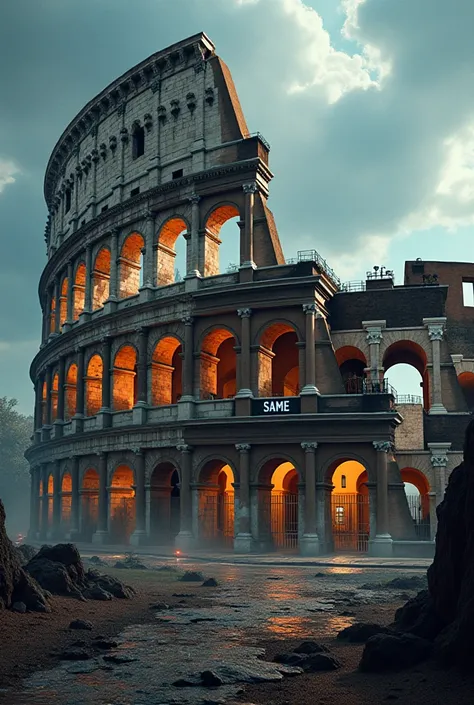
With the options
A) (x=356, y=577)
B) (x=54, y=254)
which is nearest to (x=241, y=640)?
(x=356, y=577)

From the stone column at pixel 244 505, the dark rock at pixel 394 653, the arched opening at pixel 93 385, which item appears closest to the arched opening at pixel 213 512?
the stone column at pixel 244 505

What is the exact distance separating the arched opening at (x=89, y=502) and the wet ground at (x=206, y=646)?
20131mm

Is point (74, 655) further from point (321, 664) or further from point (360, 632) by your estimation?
point (360, 632)

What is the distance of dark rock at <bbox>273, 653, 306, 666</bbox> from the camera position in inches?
336

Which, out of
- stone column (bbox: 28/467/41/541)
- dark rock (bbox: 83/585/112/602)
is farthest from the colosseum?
dark rock (bbox: 83/585/112/602)

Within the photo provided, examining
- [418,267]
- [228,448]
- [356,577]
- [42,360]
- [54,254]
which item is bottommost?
[356,577]

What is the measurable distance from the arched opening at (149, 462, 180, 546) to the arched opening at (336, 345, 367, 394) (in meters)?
8.95

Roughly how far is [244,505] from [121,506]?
8.16 m

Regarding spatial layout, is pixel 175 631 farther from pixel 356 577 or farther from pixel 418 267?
pixel 418 267

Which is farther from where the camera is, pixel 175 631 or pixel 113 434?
pixel 113 434

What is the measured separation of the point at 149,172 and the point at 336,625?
2769 cm

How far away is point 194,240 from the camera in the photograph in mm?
32562

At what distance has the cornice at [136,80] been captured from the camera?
3453 cm

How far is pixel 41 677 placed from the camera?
7.91 m
